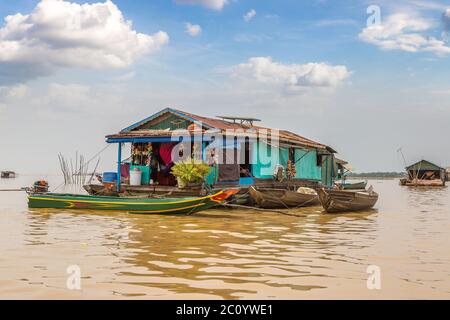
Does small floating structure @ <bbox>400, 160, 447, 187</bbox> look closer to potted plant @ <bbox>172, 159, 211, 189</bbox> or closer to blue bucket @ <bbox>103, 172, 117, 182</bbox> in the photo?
blue bucket @ <bbox>103, 172, 117, 182</bbox>

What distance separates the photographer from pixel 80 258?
830 centimetres

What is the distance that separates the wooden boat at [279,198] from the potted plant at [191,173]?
198 cm

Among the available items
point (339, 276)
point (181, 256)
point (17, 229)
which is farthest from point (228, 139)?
point (339, 276)

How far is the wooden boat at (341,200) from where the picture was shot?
57.2ft

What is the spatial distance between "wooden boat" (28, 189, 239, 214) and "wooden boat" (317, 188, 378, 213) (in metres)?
4.12

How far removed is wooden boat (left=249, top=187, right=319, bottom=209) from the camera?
60.2 feet

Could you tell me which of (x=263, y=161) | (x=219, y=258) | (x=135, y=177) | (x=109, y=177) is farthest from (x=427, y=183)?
(x=219, y=258)

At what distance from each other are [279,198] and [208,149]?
3.45 m

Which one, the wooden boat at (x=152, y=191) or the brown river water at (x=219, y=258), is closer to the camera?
the brown river water at (x=219, y=258)

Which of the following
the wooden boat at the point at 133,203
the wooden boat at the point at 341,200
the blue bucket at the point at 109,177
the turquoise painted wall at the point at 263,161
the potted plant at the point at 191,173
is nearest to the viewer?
the wooden boat at the point at 133,203

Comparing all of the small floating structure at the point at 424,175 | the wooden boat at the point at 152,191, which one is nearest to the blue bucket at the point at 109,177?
the wooden boat at the point at 152,191

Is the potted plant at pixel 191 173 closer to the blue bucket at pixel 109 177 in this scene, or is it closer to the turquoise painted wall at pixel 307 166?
the blue bucket at pixel 109 177

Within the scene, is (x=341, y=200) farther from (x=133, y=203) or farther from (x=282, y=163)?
(x=133, y=203)
